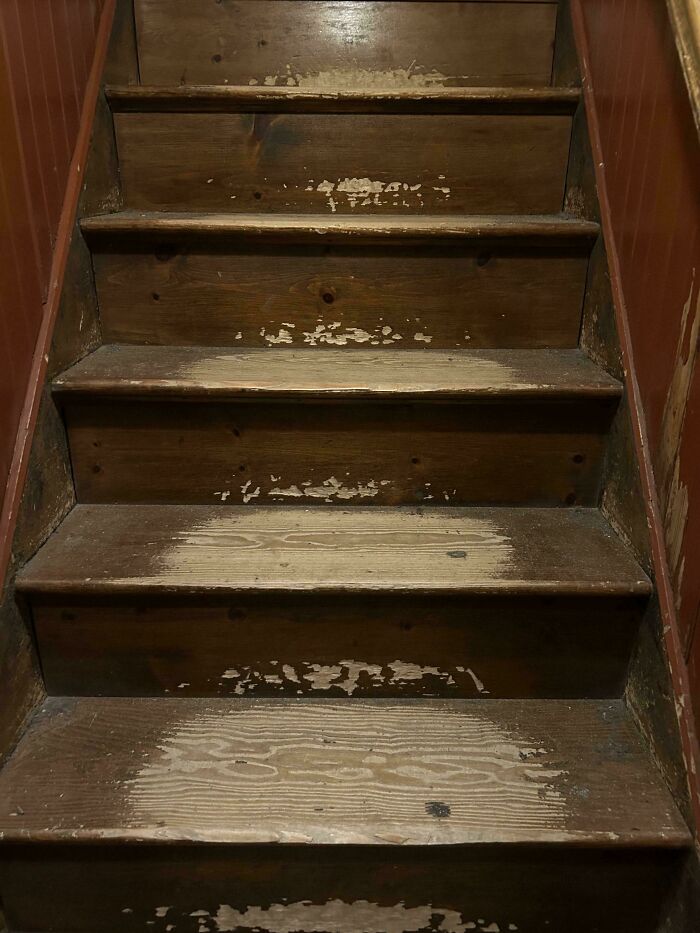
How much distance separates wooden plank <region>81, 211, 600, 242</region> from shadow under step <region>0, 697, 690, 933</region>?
2.69 ft

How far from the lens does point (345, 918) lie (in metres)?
0.94

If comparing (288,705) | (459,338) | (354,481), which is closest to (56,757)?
(288,705)

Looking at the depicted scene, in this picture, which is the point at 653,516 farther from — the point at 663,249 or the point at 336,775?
the point at 336,775

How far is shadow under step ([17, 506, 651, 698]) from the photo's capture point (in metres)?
1.00

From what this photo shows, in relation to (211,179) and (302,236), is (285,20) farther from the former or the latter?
(302,236)

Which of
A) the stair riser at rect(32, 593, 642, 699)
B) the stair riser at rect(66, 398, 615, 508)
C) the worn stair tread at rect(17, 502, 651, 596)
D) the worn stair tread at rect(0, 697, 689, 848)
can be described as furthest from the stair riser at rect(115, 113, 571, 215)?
the worn stair tread at rect(0, 697, 689, 848)

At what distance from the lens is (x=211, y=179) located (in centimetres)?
140

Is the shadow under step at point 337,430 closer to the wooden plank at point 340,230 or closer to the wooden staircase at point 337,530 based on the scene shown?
the wooden staircase at point 337,530

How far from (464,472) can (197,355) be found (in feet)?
1.71

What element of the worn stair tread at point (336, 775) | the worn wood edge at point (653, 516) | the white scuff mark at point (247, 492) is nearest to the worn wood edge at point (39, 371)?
the worn stair tread at point (336, 775)

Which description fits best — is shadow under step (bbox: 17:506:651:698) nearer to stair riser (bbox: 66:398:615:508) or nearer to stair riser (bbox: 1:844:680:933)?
stair riser (bbox: 66:398:615:508)

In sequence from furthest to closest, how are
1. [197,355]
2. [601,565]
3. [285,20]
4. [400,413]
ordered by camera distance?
1. [285,20]
2. [197,355]
3. [400,413]
4. [601,565]

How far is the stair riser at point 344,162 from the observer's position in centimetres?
137

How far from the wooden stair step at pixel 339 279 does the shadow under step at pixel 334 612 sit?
1.35 ft
